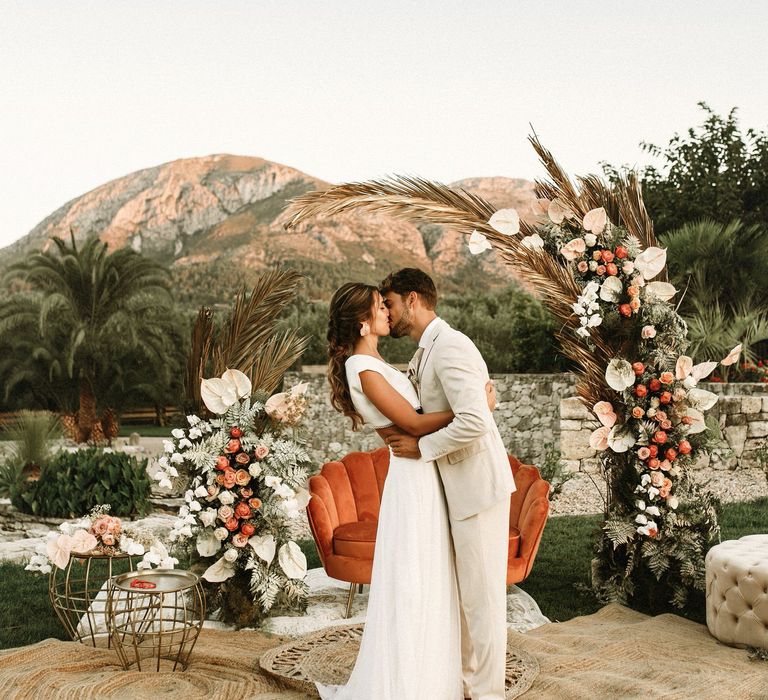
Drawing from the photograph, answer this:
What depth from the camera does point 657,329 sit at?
5297 mm

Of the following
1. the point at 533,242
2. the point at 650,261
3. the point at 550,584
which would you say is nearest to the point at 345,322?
the point at 533,242

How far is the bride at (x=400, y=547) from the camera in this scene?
10.6 feet

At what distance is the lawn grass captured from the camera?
5117mm

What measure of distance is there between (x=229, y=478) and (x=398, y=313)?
6.23 feet

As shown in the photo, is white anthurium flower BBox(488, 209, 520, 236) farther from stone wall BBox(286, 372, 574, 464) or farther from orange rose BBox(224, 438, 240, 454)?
stone wall BBox(286, 372, 574, 464)

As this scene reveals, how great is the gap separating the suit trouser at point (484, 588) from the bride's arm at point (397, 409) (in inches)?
16.5

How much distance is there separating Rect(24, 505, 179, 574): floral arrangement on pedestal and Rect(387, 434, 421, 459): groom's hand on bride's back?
1806 mm

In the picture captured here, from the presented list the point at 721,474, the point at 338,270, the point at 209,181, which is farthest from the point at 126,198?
the point at 721,474

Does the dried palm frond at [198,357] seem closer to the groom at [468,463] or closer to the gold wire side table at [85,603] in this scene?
the gold wire side table at [85,603]

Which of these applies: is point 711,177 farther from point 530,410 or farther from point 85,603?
point 85,603

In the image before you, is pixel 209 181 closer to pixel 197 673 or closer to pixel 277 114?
pixel 277 114

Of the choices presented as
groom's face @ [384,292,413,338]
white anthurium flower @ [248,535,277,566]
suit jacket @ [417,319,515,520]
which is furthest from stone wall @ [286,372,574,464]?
suit jacket @ [417,319,515,520]

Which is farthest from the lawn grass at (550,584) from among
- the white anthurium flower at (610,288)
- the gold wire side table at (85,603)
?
the white anthurium flower at (610,288)

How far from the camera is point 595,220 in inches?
206
